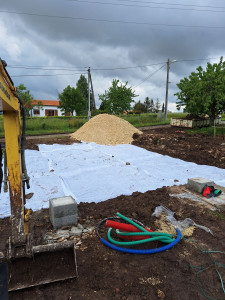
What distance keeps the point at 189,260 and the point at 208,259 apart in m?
0.34

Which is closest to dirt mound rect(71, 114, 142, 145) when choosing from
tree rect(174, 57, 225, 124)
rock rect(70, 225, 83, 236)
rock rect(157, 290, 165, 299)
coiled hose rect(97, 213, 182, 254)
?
tree rect(174, 57, 225, 124)

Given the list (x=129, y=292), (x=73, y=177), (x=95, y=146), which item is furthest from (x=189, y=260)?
(x=95, y=146)

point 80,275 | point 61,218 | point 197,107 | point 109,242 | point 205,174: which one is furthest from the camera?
point 197,107

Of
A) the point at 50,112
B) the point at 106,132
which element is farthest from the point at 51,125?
the point at 50,112

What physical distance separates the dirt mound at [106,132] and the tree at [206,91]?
672cm

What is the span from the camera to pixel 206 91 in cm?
1812

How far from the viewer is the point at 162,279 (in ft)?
10.0

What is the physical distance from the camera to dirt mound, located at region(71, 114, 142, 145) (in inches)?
537

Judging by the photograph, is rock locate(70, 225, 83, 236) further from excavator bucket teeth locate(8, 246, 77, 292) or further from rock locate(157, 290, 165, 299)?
rock locate(157, 290, 165, 299)

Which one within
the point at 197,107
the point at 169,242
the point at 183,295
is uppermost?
the point at 197,107

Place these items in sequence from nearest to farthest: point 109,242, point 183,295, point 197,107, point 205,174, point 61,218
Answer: point 183,295 → point 109,242 → point 61,218 → point 205,174 → point 197,107

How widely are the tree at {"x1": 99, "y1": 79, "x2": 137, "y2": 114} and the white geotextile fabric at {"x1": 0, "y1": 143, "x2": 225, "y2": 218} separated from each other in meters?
18.8

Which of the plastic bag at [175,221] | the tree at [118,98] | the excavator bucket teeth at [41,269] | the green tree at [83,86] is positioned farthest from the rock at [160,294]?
the green tree at [83,86]

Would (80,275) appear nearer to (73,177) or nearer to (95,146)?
(73,177)
